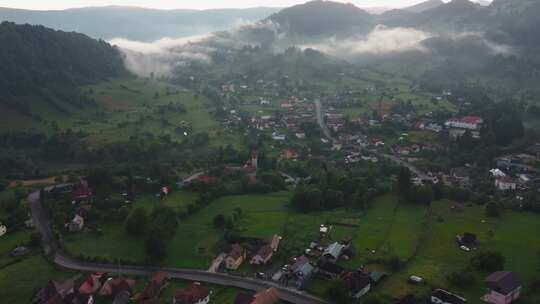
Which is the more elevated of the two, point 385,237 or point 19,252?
point 19,252

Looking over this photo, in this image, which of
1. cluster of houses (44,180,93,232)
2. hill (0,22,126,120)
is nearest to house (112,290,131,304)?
cluster of houses (44,180,93,232)

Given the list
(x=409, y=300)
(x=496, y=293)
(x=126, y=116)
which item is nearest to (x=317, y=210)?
(x=409, y=300)

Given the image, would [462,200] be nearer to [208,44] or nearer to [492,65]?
[492,65]

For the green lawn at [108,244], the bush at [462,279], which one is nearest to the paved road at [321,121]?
the green lawn at [108,244]

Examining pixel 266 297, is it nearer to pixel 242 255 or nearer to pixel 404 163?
pixel 242 255

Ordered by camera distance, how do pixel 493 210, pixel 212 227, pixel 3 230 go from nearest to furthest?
1. pixel 493 210
2. pixel 3 230
3. pixel 212 227

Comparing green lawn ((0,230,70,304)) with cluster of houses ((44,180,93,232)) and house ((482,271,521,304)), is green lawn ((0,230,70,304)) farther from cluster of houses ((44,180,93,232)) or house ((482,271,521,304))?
house ((482,271,521,304))
